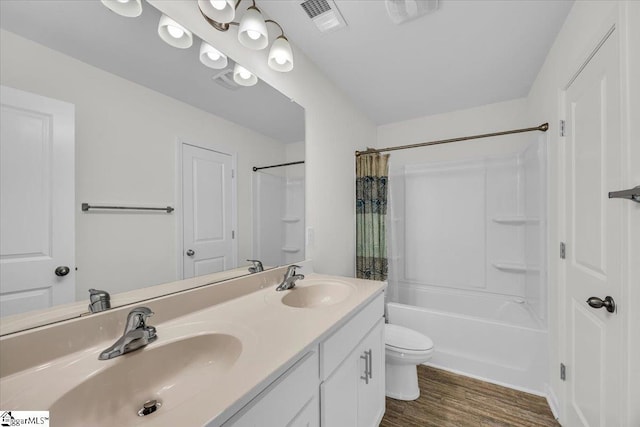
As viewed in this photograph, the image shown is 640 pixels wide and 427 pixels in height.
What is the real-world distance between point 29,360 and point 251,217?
89cm

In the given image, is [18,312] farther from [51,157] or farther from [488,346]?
[488,346]

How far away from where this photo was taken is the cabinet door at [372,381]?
1.17 m

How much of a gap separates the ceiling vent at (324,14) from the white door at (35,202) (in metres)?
1.28

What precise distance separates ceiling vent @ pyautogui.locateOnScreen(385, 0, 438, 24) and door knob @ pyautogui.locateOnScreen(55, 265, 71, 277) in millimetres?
1828

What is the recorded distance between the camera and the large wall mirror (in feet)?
2.14

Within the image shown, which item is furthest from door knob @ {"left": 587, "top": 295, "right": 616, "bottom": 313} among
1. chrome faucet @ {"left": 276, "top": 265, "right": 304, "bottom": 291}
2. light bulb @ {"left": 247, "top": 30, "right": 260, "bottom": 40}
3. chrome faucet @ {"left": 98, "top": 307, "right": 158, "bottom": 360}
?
light bulb @ {"left": 247, "top": 30, "right": 260, "bottom": 40}

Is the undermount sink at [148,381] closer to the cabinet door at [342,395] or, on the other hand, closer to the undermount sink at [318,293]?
the cabinet door at [342,395]

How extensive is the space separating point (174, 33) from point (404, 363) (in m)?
2.20

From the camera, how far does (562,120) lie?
1462 mm

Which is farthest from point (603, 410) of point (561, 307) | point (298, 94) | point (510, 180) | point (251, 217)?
point (298, 94)

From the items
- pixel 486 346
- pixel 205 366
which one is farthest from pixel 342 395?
pixel 486 346

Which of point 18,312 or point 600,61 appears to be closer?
point 18,312

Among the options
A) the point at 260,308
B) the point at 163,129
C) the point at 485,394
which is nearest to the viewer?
the point at 163,129

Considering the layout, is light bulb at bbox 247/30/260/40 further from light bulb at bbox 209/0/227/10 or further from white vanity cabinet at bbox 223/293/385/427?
white vanity cabinet at bbox 223/293/385/427
